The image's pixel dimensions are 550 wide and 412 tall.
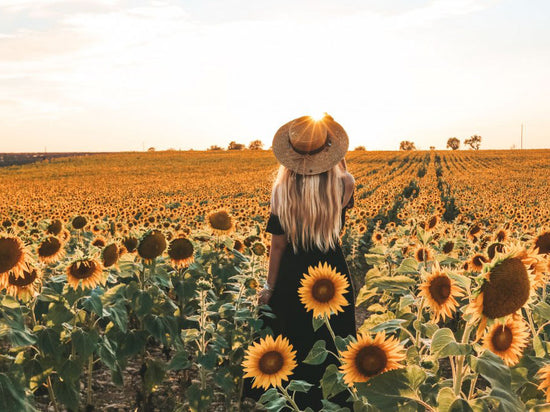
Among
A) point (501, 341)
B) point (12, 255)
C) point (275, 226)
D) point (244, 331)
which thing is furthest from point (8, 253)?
point (501, 341)

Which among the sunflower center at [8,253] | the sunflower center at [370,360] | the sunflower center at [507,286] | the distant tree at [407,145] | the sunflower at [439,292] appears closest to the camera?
the sunflower center at [507,286]

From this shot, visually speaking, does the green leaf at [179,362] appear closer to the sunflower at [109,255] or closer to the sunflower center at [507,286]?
the sunflower at [109,255]

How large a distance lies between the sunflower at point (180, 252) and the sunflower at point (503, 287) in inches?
107

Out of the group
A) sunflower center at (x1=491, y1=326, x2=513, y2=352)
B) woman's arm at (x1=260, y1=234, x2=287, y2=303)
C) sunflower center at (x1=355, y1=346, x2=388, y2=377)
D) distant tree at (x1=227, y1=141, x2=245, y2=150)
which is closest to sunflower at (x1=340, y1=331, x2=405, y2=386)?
sunflower center at (x1=355, y1=346, x2=388, y2=377)

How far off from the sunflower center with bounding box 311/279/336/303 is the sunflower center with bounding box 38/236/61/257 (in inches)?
101

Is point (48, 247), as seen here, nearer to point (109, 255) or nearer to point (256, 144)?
point (109, 255)

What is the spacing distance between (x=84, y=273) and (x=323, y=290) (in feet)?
5.59

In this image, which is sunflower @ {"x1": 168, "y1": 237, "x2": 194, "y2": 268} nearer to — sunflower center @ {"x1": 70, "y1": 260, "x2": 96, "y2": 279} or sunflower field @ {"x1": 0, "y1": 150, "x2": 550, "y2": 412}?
sunflower field @ {"x1": 0, "y1": 150, "x2": 550, "y2": 412}

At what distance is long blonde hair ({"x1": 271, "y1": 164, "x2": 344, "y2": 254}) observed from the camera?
3.41m

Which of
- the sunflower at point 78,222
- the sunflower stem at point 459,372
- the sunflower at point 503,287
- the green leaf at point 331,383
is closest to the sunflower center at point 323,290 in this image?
the green leaf at point 331,383

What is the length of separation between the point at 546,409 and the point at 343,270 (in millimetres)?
2094

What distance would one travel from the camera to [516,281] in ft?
4.29

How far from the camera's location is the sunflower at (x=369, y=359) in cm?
169

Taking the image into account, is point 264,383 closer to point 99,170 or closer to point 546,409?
point 546,409
